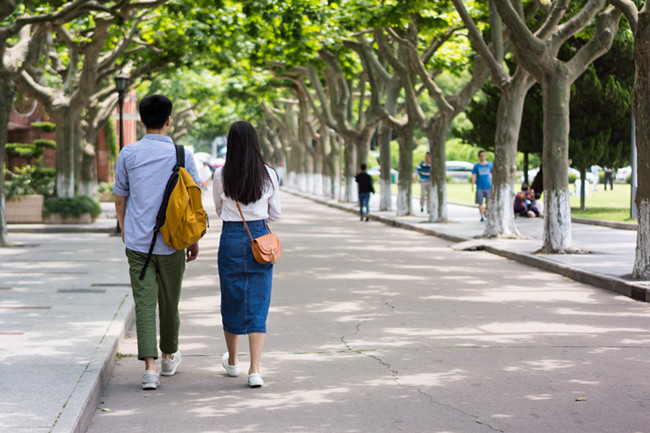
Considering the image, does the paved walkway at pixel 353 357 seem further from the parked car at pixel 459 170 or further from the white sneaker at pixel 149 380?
the parked car at pixel 459 170

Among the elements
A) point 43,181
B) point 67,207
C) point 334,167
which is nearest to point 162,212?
point 67,207

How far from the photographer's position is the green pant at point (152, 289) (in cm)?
643

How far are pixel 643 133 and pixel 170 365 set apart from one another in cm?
761

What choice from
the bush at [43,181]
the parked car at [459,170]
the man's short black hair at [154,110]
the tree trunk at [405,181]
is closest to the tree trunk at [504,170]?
the tree trunk at [405,181]

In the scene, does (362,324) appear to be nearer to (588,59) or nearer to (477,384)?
(477,384)

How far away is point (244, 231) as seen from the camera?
6.57m

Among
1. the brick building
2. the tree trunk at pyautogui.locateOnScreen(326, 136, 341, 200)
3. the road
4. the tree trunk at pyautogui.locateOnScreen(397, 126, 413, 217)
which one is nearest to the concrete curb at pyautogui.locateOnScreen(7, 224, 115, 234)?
the tree trunk at pyautogui.locateOnScreen(397, 126, 413, 217)

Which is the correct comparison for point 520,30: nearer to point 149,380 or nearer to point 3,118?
point 3,118

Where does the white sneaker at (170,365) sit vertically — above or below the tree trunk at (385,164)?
below

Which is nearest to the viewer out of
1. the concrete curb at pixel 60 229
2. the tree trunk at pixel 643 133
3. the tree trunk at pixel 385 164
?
the tree trunk at pixel 643 133

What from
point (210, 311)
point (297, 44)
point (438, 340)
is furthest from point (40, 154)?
point (438, 340)

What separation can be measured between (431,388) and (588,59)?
36.2 ft

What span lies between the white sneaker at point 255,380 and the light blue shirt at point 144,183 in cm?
104

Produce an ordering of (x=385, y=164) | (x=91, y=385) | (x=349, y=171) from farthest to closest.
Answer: (x=349, y=171)
(x=385, y=164)
(x=91, y=385)
